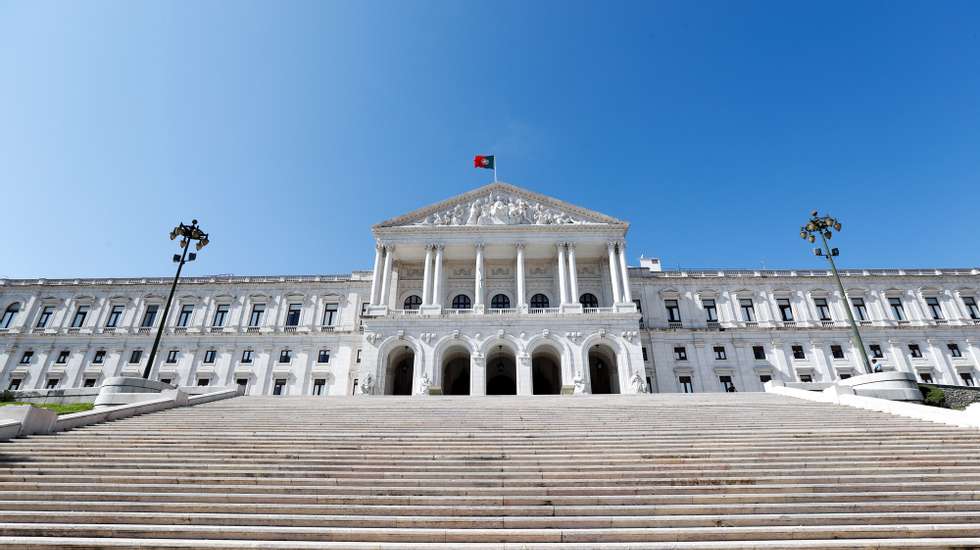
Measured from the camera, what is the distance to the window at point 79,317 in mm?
42844

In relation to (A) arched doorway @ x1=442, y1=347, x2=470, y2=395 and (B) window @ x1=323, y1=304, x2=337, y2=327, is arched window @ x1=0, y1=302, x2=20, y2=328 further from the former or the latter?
(A) arched doorway @ x1=442, y1=347, x2=470, y2=395

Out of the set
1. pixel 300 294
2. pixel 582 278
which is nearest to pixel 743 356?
pixel 582 278

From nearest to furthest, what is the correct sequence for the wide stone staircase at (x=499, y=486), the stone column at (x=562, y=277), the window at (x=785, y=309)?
the wide stone staircase at (x=499, y=486) < the stone column at (x=562, y=277) < the window at (x=785, y=309)

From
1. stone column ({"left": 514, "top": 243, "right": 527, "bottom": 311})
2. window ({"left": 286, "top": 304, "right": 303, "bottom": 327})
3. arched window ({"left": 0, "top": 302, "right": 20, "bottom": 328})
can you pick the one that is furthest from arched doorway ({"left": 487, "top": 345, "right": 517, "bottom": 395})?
arched window ({"left": 0, "top": 302, "right": 20, "bottom": 328})

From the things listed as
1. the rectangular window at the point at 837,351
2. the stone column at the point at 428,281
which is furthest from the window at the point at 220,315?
the rectangular window at the point at 837,351

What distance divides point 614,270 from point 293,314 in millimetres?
28825

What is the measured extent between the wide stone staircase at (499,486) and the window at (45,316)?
1592 inches

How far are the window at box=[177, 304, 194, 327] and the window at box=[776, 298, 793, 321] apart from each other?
→ 52986 millimetres

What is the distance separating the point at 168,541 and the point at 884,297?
172ft

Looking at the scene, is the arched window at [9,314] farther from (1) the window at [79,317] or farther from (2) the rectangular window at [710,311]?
Answer: (2) the rectangular window at [710,311]

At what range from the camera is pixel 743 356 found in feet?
128

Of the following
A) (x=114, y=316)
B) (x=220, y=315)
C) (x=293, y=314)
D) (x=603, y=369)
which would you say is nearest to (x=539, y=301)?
(x=603, y=369)

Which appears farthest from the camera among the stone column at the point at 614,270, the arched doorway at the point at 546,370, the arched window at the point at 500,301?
the arched window at the point at 500,301

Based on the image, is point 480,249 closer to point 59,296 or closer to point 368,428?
point 368,428
